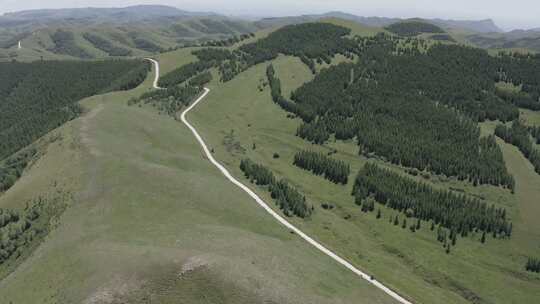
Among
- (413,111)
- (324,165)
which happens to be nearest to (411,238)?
(324,165)

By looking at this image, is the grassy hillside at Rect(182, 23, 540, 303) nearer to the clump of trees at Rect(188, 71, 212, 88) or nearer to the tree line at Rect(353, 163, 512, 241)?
the tree line at Rect(353, 163, 512, 241)

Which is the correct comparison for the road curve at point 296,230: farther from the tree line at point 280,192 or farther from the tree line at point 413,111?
the tree line at point 413,111

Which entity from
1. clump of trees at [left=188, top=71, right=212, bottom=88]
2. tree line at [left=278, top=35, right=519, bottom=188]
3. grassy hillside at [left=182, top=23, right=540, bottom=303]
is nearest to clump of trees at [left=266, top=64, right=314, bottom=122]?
tree line at [left=278, top=35, right=519, bottom=188]

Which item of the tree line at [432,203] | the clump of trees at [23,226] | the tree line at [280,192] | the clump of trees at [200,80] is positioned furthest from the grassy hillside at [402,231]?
the clump of trees at [23,226]

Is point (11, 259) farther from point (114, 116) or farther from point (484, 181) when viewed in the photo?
point (484, 181)

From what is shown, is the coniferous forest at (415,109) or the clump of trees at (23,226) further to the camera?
the coniferous forest at (415,109)

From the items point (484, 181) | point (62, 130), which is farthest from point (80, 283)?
point (484, 181)
